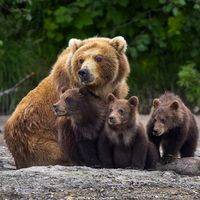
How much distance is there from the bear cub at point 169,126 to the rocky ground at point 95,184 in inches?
16.0

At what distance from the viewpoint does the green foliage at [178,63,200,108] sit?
1379 cm

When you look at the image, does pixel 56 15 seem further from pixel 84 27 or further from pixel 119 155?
pixel 119 155

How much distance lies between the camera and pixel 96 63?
8000mm

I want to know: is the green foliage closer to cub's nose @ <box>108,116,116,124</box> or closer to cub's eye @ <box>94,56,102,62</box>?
cub's eye @ <box>94,56,102,62</box>

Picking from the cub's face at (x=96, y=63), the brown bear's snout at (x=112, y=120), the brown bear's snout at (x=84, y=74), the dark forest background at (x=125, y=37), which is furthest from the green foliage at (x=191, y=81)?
the brown bear's snout at (x=112, y=120)

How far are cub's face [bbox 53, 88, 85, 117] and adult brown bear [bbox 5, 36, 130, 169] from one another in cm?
22

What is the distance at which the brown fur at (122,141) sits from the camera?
754 cm

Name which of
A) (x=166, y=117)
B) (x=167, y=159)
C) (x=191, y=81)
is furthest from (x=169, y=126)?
(x=191, y=81)

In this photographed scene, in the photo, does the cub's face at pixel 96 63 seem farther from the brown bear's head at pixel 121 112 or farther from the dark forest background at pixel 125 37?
the dark forest background at pixel 125 37

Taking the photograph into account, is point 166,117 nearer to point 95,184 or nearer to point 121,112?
point 121,112

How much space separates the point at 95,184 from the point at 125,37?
7935mm

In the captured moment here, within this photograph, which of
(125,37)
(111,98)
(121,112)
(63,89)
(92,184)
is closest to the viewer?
(92,184)

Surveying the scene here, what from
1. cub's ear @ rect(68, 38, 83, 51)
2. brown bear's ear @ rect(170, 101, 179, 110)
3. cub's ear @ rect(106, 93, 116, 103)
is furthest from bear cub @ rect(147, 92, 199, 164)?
cub's ear @ rect(68, 38, 83, 51)

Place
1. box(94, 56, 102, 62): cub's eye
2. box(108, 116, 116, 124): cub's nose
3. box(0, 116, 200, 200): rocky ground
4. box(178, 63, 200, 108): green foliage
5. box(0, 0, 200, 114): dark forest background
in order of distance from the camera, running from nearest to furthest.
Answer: box(0, 116, 200, 200): rocky ground
box(108, 116, 116, 124): cub's nose
box(94, 56, 102, 62): cub's eye
box(178, 63, 200, 108): green foliage
box(0, 0, 200, 114): dark forest background
